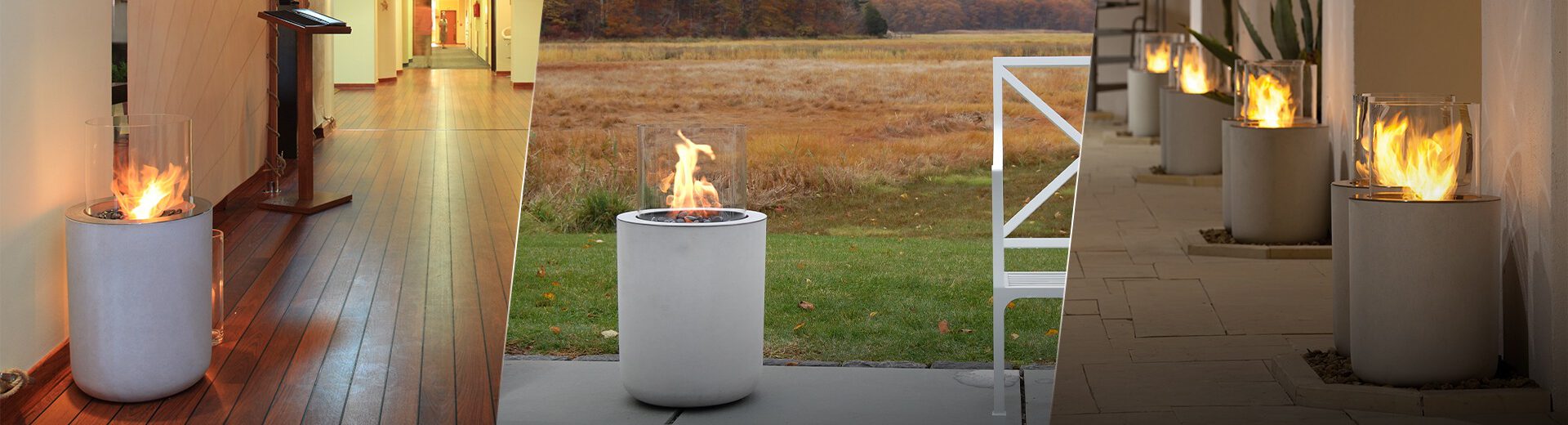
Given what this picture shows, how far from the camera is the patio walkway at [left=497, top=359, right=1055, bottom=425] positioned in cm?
251

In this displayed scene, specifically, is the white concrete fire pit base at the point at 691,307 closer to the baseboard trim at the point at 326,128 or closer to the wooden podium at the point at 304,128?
the wooden podium at the point at 304,128

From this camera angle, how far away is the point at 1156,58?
26.2ft

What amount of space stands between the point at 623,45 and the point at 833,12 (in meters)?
1.39

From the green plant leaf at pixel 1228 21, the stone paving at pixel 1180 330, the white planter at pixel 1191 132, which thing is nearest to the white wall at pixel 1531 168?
the stone paving at pixel 1180 330

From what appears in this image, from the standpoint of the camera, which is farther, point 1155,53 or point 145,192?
point 1155,53

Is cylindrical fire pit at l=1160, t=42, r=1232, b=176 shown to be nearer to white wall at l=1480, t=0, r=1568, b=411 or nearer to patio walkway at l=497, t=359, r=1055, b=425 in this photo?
patio walkway at l=497, t=359, r=1055, b=425

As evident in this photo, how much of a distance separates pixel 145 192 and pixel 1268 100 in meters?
3.17

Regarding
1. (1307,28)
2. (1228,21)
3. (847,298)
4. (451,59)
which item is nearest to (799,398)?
(451,59)

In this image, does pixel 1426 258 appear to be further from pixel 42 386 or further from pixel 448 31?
pixel 448 31

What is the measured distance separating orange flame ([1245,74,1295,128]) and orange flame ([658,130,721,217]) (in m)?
2.19

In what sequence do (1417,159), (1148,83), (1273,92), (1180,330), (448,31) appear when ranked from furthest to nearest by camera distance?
(1148,83) < (1273,92) < (448,31) < (1180,330) < (1417,159)

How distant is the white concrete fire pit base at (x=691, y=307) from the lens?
231 cm

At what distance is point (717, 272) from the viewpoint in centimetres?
233

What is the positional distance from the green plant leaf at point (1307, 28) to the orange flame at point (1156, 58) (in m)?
3.40
